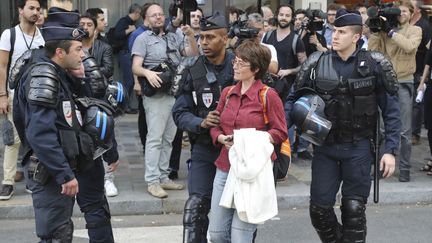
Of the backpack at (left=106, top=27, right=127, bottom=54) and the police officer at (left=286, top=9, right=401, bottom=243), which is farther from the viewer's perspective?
the backpack at (left=106, top=27, right=127, bottom=54)

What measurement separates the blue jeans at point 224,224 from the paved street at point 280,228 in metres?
1.56

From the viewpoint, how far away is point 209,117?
14.2 feet

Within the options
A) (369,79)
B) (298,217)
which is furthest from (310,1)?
(369,79)

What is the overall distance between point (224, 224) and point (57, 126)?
1.24 m

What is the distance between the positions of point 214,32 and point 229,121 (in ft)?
2.29

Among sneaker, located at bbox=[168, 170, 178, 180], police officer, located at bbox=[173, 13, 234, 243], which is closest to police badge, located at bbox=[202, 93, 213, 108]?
police officer, located at bbox=[173, 13, 234, 243]

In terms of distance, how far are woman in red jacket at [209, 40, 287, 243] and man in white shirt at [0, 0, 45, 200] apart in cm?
307

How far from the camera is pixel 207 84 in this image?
180 inches

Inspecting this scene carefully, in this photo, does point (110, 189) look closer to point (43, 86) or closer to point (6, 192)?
point (6, 192)

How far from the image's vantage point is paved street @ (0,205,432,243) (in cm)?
584

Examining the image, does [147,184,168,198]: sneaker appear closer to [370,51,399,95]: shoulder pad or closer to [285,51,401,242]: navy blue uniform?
[285,51,401,242]: navy blue uniform

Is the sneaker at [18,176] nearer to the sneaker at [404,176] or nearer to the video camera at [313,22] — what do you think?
the video camera at [313,22]

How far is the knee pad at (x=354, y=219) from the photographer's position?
4.67 metres

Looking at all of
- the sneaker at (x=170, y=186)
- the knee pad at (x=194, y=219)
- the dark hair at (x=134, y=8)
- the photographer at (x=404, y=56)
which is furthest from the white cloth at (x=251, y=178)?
the dark hair at (x=134, y=8)
